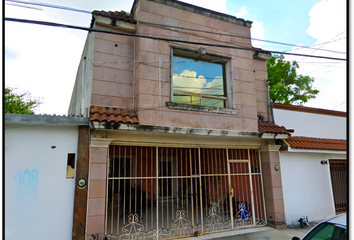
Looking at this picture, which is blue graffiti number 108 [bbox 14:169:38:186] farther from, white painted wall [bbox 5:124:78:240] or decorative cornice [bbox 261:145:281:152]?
decorative cornice [bbox 261:145:281:152]

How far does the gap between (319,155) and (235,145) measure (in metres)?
3.43

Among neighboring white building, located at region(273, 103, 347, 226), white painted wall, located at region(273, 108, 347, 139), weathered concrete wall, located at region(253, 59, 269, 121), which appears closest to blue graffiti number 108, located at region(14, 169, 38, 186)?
weathered concrete wall, located at region(253, 59, 269, 121)

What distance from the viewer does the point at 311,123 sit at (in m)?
8.68

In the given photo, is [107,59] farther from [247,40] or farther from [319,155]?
[319,155]

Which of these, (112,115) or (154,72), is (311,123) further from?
(112,115)

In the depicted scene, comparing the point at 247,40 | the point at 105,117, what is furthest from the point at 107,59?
the point at 247,40

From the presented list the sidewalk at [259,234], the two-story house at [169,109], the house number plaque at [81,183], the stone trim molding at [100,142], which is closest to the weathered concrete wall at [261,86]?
the two-story house at [169,109]

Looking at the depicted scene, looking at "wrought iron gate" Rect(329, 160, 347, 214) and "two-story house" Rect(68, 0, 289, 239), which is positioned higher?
"two-story house" Rect(68, 0, 289, 239)

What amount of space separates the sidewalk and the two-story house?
0.24 meters

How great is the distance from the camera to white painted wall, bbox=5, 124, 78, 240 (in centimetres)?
461

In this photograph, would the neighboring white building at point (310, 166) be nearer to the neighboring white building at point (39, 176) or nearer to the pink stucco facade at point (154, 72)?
the pink stucco facade at point (154, 72)

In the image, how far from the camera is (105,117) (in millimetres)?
5043

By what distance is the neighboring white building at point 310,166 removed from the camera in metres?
7.25

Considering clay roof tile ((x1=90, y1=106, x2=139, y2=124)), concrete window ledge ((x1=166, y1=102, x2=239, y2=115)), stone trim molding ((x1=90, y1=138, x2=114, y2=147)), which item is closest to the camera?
clay roof tile ((x1=90, y1=106, x2=139, y2=124))
